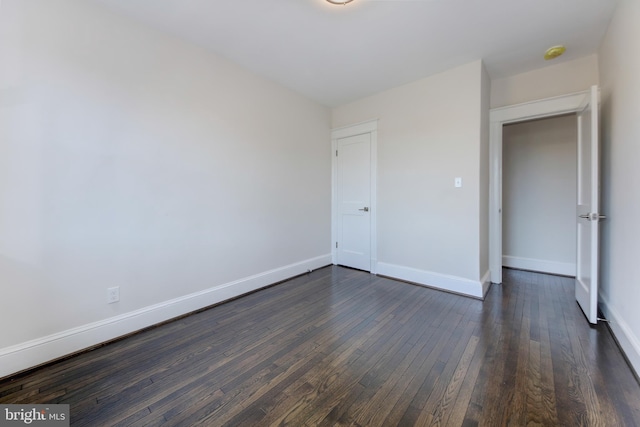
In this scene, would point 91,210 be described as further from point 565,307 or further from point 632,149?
point 565,307

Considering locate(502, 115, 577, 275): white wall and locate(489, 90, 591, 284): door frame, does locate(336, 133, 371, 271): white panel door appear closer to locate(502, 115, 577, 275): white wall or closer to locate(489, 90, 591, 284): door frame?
locate(489, 90, 591, 284): door frame

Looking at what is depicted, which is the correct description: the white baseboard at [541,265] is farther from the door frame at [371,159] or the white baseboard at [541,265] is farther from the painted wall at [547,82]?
the painted wall at [547,82]

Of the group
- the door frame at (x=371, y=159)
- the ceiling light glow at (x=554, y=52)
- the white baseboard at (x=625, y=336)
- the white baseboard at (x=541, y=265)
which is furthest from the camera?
the door frame at (x=371, y=159)

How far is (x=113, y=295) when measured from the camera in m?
2.00

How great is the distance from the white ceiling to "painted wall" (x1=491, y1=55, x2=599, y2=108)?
0.13 meters

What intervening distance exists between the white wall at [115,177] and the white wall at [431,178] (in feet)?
5.37

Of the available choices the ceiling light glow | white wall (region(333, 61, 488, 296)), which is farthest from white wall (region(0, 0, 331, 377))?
the ceiling light glow

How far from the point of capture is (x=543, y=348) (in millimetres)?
1848

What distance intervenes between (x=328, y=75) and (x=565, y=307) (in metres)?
3.53

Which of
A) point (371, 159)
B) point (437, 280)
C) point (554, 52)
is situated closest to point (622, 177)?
point (554, 52)

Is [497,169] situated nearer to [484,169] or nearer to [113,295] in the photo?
[484,169]

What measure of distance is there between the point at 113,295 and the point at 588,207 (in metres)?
4.11

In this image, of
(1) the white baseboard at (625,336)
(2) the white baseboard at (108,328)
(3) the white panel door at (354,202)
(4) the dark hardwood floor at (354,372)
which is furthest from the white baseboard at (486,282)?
(2) the white baseboard at (108,328)

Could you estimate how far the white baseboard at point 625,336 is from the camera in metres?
1.58
